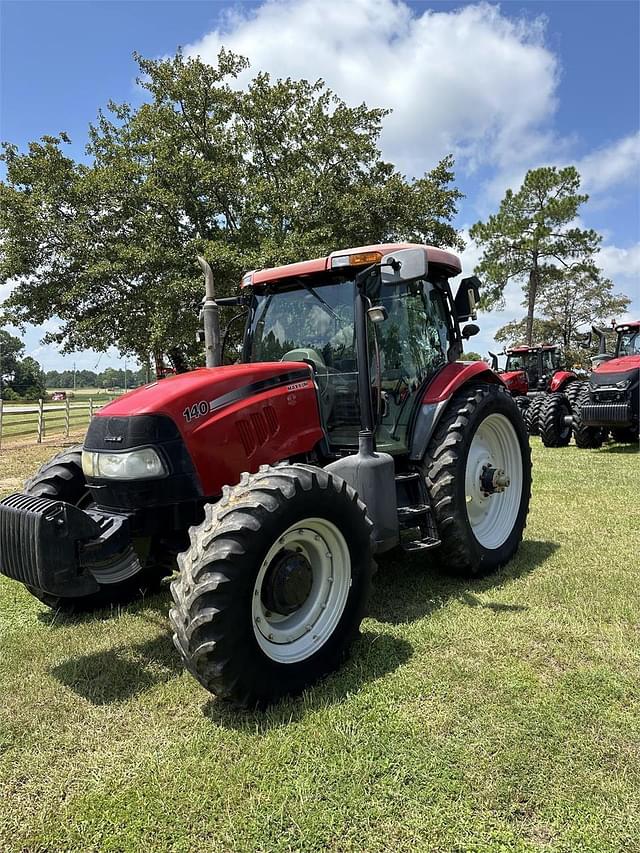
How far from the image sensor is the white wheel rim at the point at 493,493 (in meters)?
4.43

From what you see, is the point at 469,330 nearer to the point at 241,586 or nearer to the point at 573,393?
the point at 241,586

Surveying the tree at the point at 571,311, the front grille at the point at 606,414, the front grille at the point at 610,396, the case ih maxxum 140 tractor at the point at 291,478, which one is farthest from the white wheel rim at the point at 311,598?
the tree at the point at 571,311

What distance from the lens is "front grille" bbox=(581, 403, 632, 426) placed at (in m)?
9.99

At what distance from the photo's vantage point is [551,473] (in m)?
8.37

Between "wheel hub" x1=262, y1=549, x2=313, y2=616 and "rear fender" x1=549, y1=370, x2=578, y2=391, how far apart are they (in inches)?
523

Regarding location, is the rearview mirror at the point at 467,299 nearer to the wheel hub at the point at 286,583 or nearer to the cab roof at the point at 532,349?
the wheel hub at the point at 286,583

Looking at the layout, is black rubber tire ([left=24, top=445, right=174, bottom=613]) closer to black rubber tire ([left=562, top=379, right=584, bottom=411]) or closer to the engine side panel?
the engine side panel

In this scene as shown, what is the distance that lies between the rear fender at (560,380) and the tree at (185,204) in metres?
4.70

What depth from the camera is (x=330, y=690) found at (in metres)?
2.72

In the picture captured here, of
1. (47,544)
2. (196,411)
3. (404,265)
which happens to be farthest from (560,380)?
(47,544)

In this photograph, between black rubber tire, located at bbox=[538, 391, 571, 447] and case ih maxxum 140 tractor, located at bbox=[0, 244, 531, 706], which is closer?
case ih maxxum 140 tractor, located at bbox=[0, 244, 531, 706]

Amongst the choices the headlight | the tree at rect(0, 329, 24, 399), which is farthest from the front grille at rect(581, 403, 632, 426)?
the tree at rect(0, 329, 24, 399)

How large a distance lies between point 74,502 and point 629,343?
11.7 metres

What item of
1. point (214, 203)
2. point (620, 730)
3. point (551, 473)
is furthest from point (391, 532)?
point (214, 203)
